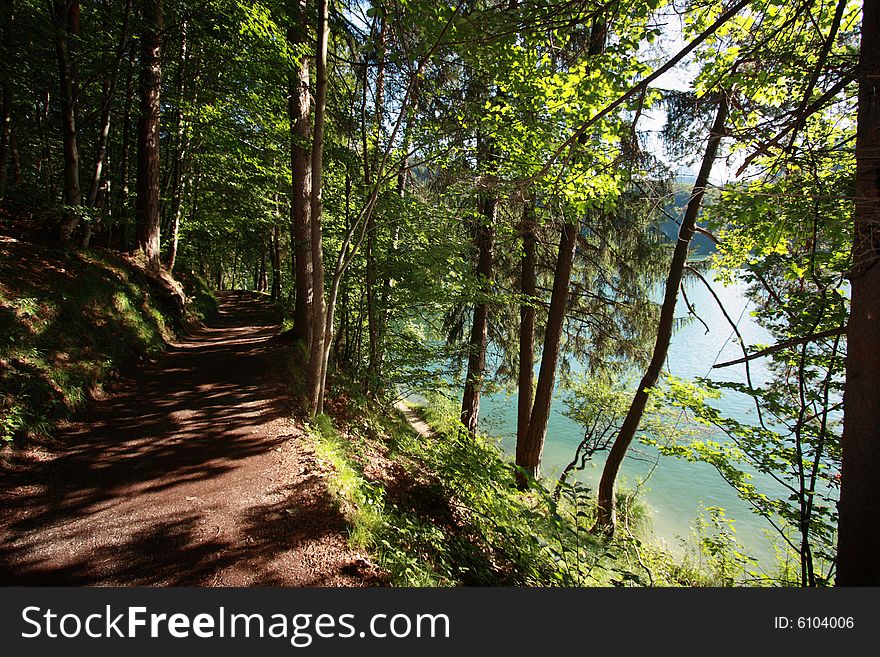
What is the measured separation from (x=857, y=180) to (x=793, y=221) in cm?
104

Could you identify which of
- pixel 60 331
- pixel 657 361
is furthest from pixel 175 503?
pixel 657 361

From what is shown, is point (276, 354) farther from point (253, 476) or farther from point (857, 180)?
point (857, 180)

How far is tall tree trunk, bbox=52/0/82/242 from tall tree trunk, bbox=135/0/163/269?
1.18 meters

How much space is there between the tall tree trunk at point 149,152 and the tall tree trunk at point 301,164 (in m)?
3.02

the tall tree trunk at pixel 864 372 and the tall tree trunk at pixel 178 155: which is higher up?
the tall tree trunk at pixel 178 155

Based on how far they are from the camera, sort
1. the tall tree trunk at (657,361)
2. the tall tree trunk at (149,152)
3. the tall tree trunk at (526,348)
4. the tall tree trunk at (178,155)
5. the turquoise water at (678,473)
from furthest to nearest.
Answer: the turquoise water at (678,473)
the tall tree trunk at (178,155)
the tall tree trunk at (526,348)
the tall tree trunk at (149,152)
the tall tree trunk at (657,361)

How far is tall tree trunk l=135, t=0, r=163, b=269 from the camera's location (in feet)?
23.0

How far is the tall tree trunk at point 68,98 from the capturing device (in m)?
5.16

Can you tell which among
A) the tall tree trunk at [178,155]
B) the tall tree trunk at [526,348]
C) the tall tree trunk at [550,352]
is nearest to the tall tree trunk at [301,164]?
the tall tree trunk at [178,155]

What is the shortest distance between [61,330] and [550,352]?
7.47m

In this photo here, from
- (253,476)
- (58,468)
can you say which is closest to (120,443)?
(58,468)

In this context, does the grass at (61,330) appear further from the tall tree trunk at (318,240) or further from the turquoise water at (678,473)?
the turquoise water at (678,473)

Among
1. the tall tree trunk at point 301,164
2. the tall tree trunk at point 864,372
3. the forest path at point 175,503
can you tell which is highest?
the tall tree trunk at point 301,164

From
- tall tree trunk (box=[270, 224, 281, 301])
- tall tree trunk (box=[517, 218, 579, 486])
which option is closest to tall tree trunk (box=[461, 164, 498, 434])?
tall tree trunk (box=[517, 218, 579, 486])
